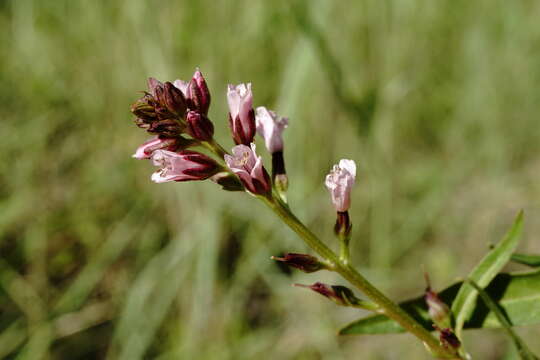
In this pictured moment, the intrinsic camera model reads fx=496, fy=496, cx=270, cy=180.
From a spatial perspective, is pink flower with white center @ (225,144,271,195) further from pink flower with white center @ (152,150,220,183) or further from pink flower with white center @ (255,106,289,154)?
pink flower with white center @ (255,106,289,154)

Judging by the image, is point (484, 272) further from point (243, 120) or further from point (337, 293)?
point (243, 120)

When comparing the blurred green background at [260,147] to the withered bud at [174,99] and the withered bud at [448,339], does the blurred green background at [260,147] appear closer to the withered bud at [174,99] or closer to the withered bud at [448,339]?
the withered bud at [174,99]

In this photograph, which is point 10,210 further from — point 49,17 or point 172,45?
point 49,17

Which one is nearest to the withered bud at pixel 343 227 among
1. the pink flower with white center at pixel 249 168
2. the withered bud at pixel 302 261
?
the withered bud at pixel 302 261

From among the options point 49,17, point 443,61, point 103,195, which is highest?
point 49,17

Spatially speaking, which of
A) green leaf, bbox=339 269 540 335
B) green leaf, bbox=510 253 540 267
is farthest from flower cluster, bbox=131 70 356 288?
green leaf, bbox=510 253 540 267

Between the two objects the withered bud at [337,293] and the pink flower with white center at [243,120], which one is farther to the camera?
the pink flower with white center at [243,120]

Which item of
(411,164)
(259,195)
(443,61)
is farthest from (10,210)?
(443,61)
